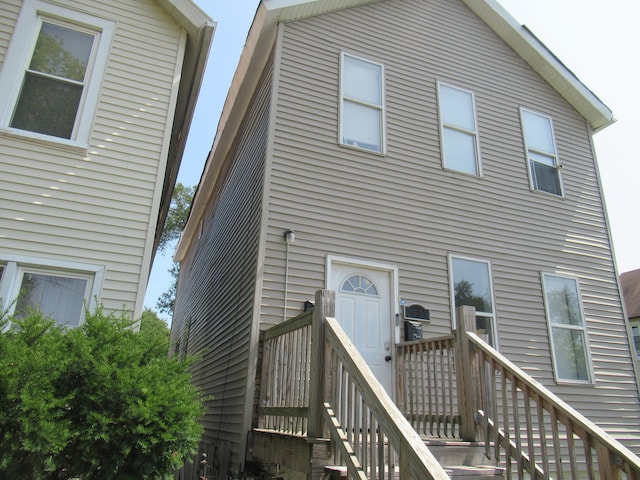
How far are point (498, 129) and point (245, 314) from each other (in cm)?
571

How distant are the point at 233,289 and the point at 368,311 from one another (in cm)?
235

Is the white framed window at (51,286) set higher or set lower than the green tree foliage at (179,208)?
lower

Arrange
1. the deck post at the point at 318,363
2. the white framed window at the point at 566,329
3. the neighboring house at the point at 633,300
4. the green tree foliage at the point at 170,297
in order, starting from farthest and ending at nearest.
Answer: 1. the green tree foliage at the point at 170,297
2. the neighboring house at the point at 633,300
3. the white framed window at the point at 566,329
4. the deck post at the point at 318,363

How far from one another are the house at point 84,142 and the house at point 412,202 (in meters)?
1.28

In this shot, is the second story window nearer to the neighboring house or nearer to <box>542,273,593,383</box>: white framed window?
<box>542,273,593,383</box>: white framed window

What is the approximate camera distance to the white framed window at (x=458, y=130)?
27.7 ft

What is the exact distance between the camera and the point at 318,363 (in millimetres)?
4340

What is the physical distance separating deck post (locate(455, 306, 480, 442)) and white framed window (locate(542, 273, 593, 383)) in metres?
3.45

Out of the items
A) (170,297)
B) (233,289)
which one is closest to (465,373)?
(233,289)

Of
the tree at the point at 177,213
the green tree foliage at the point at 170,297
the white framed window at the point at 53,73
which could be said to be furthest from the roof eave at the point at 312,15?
the green tree foliage at the point at 170,297

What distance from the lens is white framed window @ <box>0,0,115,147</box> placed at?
5.77 m

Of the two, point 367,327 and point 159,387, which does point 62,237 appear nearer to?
point 159,387

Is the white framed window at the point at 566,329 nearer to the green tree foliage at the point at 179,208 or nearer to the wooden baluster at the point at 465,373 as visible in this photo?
the wooden baluster at the point at 465,373

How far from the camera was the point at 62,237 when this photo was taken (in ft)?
17.7
